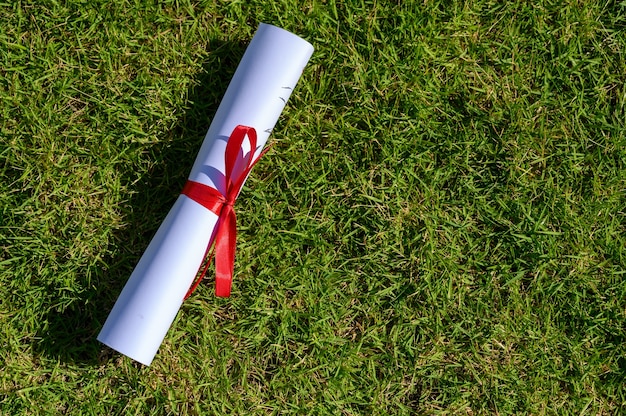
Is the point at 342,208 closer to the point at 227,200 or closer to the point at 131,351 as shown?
the point at 227,200

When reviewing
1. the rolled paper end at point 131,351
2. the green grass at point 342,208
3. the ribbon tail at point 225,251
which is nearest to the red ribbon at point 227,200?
the ribbon tail at point 225,251

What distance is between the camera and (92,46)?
2.64 m

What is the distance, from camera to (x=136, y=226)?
2602 mm

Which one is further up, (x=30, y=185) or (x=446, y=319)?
(x=446, y=319)

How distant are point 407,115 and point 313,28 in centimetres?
50

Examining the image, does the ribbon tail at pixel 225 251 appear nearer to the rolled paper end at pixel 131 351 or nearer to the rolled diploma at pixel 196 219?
the rolled diploma at pixel 196 219

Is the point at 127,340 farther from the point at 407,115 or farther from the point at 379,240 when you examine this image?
the point at 407,115

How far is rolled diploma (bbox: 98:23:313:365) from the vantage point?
7.68 feet

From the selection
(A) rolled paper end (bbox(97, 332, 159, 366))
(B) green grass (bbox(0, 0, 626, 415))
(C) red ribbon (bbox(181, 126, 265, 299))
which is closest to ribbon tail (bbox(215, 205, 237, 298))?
(C) red ribbon (bbox(181, 126, 265, 299))

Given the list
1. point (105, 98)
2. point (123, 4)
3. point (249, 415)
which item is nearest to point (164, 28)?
point (123, 4)

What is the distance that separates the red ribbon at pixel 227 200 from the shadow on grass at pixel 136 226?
0.25 meters

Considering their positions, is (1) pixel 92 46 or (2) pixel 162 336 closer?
(2) pixel 162 336

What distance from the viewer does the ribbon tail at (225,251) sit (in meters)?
2.38

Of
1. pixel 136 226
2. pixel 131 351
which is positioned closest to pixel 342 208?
pixel 136 226
